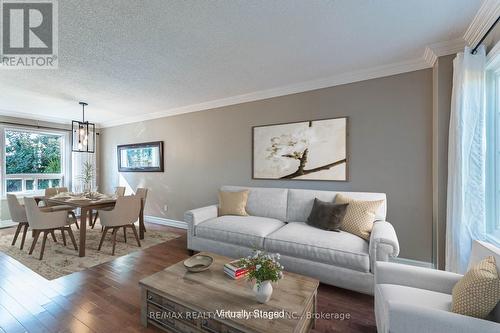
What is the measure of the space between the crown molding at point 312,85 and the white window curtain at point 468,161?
608 millimetres

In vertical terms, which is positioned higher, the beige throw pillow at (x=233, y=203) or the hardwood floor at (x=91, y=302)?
the beige throw pillow at (x=233, y=203)

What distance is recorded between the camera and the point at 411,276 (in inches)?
58.7

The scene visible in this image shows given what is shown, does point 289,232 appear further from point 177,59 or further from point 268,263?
point 177,59

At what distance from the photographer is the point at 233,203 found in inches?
130

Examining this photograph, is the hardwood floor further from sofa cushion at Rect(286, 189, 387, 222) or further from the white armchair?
sofa cushion at Rect(286, 189, 387, 222)

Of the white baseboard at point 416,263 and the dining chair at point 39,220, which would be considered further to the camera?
the dining chair at point 39,220

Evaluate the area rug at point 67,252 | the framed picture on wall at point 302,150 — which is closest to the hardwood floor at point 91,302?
the area rug at point 67,252

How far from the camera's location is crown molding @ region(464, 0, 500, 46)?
1.67 m

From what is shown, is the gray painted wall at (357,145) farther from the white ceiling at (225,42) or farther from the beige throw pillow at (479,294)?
the beige throw pillow at (479,294)

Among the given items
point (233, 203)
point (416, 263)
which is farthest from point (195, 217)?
point (416, 263)

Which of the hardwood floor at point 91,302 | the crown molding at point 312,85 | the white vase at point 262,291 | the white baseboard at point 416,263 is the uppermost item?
the crown molding at point 312,85

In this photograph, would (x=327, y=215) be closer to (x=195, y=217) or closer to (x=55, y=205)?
(x=195, y=217)

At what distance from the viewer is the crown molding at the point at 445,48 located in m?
2.19

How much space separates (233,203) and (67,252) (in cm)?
250
